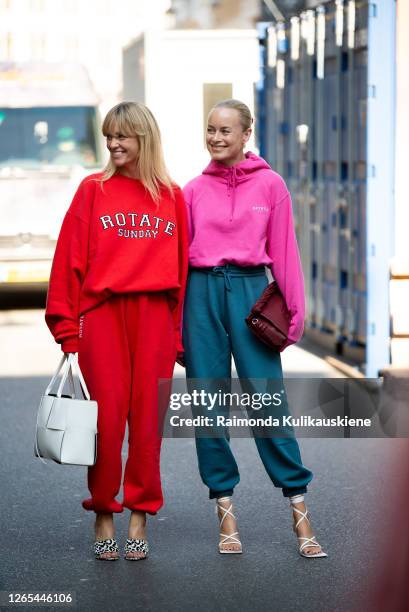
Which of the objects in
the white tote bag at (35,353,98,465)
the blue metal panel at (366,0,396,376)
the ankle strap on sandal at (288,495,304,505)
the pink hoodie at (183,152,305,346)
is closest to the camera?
the white tote bag at (35,353,98,465)

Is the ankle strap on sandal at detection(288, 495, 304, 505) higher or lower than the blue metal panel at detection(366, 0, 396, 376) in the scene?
lower

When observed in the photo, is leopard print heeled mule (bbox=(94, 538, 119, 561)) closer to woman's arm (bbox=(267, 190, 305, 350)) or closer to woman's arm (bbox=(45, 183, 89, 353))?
woman's arm (bbox=(45, 183, 89, 353))

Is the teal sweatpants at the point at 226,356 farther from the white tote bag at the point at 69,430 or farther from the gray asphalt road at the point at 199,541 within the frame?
the white tote bag at the point at 69,430

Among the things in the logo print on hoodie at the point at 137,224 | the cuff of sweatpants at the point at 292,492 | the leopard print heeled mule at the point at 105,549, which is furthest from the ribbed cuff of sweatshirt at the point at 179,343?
the leopard print heeled mule at the point at 105,549

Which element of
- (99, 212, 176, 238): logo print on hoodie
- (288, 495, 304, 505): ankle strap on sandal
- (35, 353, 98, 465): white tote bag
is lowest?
(288, 495, 304, 505): ankle strap on sandal

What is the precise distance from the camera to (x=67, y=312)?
5746mm

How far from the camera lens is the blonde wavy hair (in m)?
5.77

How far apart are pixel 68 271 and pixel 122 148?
507mm

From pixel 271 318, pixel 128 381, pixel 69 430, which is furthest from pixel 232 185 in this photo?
pixel 69 430

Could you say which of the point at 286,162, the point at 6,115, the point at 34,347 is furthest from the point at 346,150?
the point at 6,115

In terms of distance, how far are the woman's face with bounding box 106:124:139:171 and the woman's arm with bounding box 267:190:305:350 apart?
59cm

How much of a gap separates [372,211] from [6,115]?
314 inches

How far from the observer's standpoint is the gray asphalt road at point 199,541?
5461 millimetres

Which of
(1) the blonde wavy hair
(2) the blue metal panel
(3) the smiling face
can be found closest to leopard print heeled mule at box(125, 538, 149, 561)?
(1) the blonde wavy hair
